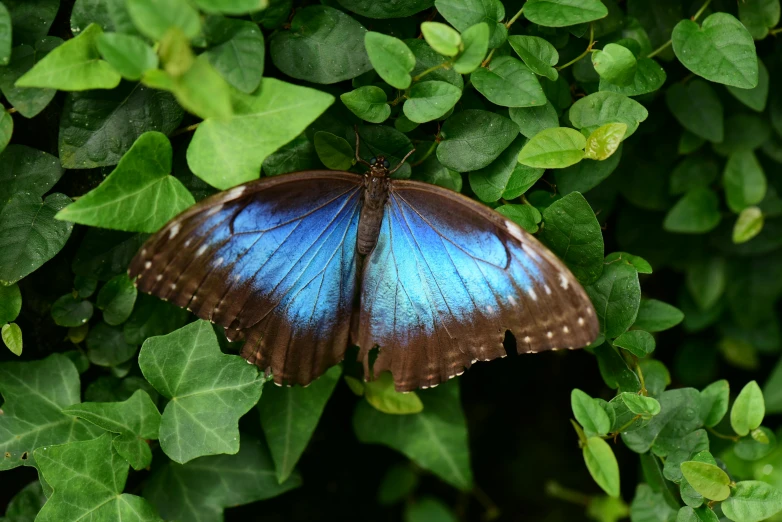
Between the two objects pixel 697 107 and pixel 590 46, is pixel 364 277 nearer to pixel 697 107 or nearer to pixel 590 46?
pixel 590 46

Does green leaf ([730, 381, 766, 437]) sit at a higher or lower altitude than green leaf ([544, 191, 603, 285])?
lower

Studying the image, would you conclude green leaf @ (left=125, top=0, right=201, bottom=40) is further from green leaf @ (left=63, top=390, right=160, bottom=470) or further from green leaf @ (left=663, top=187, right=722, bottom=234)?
green leaf @ (left=663, top=187, right=722, bottom=234)

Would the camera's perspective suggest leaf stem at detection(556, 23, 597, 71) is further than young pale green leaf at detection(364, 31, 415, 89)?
Yes

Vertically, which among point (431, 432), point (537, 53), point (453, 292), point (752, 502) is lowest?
point (431, 432)

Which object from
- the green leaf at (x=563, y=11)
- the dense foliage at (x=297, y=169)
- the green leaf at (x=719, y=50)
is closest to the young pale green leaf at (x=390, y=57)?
the dense foliage at (x=297, y=169)

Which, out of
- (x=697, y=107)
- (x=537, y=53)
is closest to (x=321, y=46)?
(x=537, y=53)

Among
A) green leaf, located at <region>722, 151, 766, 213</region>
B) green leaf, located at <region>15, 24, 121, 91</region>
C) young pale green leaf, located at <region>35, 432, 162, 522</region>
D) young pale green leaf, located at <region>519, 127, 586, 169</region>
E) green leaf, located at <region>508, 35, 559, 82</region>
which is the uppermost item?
green leaf, located at <region>15, 24, 121, 91</region>

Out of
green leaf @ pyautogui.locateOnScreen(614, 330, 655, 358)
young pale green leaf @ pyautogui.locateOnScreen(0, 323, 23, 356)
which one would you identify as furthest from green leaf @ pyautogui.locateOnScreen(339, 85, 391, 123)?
young pale green leaf @ pyautogui.locateOnScreen(0, 323, 23, 356)
